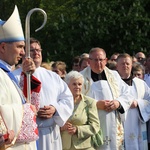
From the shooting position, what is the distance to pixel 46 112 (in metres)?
7.62

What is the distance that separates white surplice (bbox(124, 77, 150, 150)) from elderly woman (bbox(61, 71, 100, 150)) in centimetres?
169

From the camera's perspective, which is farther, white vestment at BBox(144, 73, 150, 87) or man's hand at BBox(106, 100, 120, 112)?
white vestment at BBox(144, 73, 150, 87)

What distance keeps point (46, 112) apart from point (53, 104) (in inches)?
9.7

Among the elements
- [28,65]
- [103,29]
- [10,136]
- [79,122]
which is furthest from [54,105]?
[103,29]

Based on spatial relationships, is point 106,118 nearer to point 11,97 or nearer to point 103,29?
point 11,97

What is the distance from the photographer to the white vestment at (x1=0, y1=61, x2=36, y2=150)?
6043 mm

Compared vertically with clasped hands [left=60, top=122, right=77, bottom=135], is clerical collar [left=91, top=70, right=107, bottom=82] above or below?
above

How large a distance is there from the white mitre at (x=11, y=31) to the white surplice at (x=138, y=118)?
13.4 feet

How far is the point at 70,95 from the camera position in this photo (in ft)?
26.5

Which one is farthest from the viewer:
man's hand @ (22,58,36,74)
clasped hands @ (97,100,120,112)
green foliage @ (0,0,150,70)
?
green foliage @ (0,0,150,70)

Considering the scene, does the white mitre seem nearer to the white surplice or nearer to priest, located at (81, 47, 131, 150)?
priest, located at (81, 47, 131, 150)

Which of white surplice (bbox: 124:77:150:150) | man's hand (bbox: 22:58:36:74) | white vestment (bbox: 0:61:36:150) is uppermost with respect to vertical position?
man's hand (bbox: 22:58:36:74)

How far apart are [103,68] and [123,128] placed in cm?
105

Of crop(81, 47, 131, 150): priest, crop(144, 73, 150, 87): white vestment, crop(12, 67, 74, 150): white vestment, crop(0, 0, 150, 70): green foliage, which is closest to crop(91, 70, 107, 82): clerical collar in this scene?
crop(81, 47, 131, 150): priest
